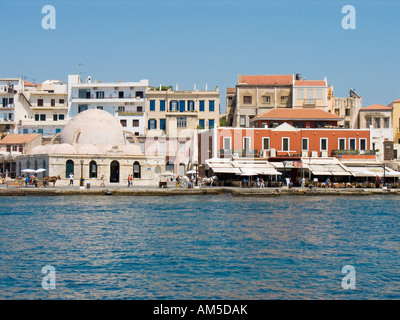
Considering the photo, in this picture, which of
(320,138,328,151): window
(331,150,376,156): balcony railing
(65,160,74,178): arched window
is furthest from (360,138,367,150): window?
(65,160,74,178): arched window

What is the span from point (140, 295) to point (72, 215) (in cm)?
1833

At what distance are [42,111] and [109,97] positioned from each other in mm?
9058

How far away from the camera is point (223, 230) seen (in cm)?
2630

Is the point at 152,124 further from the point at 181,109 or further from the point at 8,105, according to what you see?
the point at 8,105

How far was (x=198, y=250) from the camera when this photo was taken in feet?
68.7

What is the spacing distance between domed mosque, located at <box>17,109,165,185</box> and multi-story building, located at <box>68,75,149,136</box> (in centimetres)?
1145

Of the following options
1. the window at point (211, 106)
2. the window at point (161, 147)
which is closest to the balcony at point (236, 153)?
the window at point (161, 147)

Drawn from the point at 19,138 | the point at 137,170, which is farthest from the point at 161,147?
the point at 19,138

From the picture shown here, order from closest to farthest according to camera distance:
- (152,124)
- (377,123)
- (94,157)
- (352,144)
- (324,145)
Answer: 1. (94,157)
2. (324,145)
3. (352,144)
4. (377,123)
5. (152,124)

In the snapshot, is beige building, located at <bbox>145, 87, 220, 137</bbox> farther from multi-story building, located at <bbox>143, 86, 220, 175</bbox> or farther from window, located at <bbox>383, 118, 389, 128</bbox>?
window, located at <bbox>383, 118, 389, 128</bbox>

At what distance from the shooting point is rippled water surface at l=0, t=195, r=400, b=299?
15133mm

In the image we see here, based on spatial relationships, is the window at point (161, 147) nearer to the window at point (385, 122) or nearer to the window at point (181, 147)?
the window at point (181, 147)

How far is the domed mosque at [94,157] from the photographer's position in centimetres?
5238

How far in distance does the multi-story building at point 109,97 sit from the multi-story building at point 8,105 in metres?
7.24
